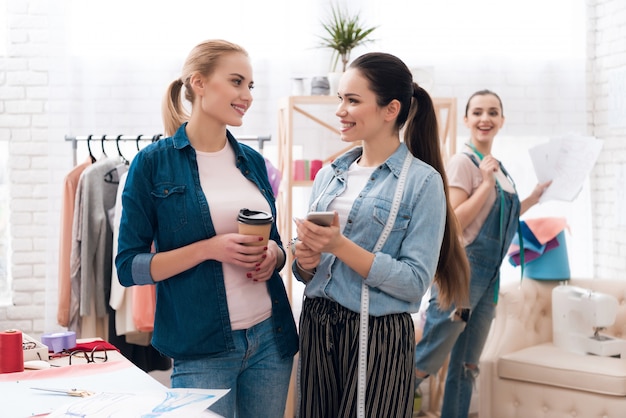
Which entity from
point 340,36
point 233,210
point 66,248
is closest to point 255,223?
point 233,210

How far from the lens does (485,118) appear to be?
373 cm

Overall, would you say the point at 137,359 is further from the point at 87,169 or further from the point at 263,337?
the point at 263,337

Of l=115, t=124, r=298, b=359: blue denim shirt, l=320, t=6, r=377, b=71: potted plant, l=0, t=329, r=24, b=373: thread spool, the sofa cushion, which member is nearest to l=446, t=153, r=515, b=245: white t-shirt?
the sofa cushion

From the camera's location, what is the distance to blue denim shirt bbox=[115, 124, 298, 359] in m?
1.98

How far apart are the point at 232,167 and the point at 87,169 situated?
1.63 meters

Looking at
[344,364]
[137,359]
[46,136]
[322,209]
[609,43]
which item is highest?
[609,43]

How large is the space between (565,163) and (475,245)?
674 mm

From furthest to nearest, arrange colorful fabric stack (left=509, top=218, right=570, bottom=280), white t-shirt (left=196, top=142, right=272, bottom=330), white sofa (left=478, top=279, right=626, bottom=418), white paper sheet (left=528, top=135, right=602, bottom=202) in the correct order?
colorful fabric stack (left=509, top=218, right=570, bottom=280) < white paper sheet (left=528, top=135, right=602, bottom=202) < white sofa (left=478, top=279, right=626, bottom=418) < white t-shirt (left=196, top=142, right=272, bottom=330)

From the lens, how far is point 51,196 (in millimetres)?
4043

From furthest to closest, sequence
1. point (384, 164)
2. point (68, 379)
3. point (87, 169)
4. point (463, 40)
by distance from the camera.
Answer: point (463, 40) → point (87, 169) → point (384, 164) → point (68, 379)

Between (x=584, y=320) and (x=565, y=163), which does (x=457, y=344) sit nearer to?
(x=584, y=320)

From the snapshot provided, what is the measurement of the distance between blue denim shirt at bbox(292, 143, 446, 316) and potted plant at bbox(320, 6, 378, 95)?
77.7 inches

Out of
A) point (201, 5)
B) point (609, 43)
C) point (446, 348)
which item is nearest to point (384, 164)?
point (446, 348)

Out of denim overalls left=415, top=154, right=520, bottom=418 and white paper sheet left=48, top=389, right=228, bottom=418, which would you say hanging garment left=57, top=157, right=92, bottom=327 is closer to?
denim overalls left=415, top=154, right=520, bottom=418
